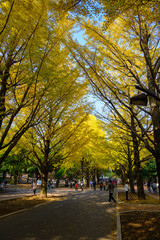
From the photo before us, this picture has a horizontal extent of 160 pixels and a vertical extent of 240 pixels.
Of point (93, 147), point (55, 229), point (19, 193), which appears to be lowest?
point (19, 193)

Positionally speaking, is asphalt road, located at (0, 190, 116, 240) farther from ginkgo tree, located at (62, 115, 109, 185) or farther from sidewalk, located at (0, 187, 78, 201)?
sidewalk, located at (0, 187, 78, 201)

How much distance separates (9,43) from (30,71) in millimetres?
1242

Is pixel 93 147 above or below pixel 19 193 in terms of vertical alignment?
above

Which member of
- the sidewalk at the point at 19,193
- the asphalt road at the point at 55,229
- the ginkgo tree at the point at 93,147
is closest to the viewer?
the asphalt road at the point at 55,229

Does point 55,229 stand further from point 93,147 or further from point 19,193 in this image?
point 19,193

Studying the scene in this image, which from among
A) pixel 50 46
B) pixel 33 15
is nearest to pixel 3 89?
pixel 50 46

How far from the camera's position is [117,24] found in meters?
5.83

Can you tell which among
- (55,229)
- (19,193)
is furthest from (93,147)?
(55,229)

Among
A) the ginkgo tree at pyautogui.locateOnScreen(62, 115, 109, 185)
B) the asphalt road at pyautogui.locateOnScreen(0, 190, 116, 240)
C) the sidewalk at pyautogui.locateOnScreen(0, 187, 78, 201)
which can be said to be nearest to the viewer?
the asphalt road at pyautogui.locateOnScreen(0, 190, 116, 240)

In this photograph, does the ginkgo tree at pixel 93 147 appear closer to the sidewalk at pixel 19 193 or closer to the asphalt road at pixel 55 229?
the sidewalk at pixel 19 193

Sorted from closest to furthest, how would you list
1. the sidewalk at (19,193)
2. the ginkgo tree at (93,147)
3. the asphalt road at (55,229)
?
the asphalt road at (55,229) → the ginkgo tree at (93,147) → the sidewalk at (19,193)

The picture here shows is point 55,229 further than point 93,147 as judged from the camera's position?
No

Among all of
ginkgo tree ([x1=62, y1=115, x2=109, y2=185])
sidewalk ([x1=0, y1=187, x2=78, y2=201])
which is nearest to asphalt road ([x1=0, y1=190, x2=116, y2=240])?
ginkgo tree ([x1=62, y1=115, x2=109, y2=185])

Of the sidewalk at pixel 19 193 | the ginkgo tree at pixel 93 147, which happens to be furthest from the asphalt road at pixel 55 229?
the sidewalk at pixel 19 193
